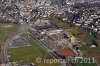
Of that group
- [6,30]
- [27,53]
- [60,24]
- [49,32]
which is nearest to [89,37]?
[49,32]

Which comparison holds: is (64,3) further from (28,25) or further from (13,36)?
(13,36)

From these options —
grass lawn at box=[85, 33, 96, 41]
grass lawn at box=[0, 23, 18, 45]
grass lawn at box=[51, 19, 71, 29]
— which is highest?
grass lawn at box=[51, 19, 71, 29]

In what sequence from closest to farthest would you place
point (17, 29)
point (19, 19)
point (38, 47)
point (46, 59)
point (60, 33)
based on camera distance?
point (46, 59), point (38, 47), point (60, 33), point (17, 29), point (19, 19)

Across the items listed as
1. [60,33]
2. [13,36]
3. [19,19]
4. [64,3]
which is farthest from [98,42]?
[64,3]

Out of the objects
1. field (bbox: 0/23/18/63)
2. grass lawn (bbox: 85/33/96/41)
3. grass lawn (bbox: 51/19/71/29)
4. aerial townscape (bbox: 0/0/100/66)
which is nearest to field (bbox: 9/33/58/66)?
aerial townscape (bbox: 0/0/100/66)

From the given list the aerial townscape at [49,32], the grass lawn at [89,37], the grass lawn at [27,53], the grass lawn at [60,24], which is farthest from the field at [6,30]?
the grass lawn at [89,37]

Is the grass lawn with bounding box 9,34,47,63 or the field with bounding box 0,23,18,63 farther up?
the field with bounding box 0,23,18,63

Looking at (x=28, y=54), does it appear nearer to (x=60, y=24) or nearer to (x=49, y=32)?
(x=49, y=32)

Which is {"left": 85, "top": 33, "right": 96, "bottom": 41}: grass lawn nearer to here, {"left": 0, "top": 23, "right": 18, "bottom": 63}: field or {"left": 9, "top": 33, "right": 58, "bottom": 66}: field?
{"left": 9, "top": 33, "right": 58, "bottom": 66}: field
